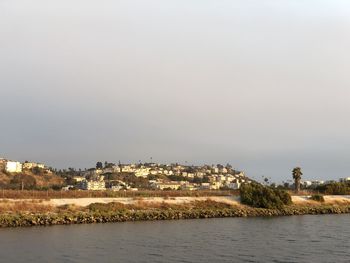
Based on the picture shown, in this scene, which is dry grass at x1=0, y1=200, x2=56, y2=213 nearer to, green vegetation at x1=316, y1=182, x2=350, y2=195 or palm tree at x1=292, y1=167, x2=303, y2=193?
green vegetation at x1=316, y1=182, x2=350, y2=195

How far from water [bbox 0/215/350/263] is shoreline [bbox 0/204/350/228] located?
3.46m

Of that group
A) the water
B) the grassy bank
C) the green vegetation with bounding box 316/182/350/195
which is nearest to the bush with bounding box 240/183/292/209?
the grassy bank

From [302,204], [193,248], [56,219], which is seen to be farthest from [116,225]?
[302,204]

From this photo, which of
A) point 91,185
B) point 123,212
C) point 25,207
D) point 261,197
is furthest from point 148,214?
point 91,185

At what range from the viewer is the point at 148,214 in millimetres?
61438

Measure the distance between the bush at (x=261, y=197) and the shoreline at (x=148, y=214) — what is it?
148 cm

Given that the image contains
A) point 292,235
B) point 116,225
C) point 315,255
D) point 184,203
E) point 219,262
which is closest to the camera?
point 219,262

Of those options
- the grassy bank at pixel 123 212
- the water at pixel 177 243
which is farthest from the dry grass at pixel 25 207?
the water at pixel 177 243

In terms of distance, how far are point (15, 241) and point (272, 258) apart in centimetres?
2080

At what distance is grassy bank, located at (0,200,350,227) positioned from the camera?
52.9m

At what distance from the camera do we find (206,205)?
71.6 m

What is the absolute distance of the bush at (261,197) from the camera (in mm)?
74562

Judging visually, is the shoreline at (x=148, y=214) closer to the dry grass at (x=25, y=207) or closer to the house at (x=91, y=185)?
the dry grass at (x=25, y=207)

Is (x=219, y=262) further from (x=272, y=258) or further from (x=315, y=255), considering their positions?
(x=315, y=255)
